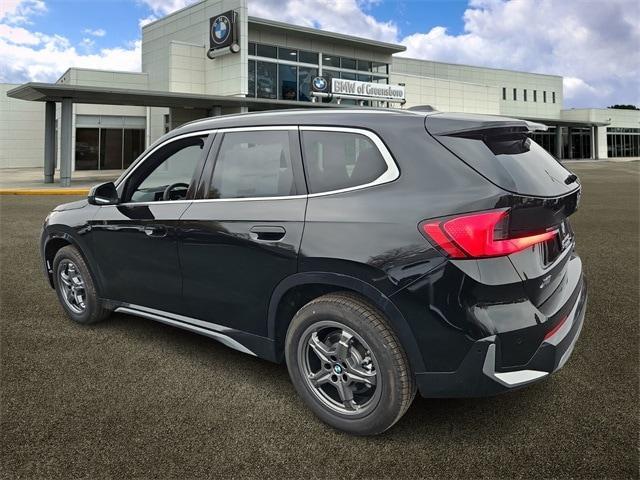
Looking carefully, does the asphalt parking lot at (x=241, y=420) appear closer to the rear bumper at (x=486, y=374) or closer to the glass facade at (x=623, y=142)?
the rear bumper at (x=486, y=374)

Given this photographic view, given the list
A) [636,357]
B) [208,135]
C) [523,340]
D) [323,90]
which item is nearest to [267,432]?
[523,340]

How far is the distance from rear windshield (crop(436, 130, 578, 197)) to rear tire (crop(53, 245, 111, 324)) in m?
3.20

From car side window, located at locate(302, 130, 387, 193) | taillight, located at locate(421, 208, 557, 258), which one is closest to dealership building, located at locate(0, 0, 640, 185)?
car side window, located at locate(302, 130, 387, 193)

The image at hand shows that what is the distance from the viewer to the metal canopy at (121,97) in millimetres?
21156

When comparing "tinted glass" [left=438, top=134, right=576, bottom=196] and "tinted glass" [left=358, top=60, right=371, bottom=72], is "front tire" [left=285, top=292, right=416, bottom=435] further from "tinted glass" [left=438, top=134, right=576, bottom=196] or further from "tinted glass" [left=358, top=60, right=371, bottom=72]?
"tinted glass" [left=358, top=60, right=371, bottom=72]

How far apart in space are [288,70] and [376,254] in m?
33.7

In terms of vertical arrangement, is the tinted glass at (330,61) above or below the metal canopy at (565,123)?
above

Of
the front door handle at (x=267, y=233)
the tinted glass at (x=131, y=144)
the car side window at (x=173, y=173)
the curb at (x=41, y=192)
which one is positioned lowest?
the curb at (x=41, y=192)

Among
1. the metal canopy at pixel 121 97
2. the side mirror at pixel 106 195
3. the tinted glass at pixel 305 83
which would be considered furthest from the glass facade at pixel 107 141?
the side mirror at pixel 106 195

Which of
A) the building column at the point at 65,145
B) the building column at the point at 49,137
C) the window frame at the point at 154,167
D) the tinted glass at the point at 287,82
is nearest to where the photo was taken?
the window frame at the point at 154,167

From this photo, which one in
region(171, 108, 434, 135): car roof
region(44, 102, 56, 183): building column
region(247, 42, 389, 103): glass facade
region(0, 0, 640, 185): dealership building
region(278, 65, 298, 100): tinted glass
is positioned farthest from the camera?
region(278, 65, 298, 100): tinted glass

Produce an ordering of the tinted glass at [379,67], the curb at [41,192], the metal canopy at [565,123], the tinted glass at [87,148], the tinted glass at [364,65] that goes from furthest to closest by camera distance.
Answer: the metal canopy at [565,123], the tinted glass at [379,67], the tinted glass at [364,65], the tinted glass at [87,148], the curb at [41,192]

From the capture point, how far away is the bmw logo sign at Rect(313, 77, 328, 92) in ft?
110

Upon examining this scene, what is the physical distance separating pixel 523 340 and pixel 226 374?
2.01 metres
